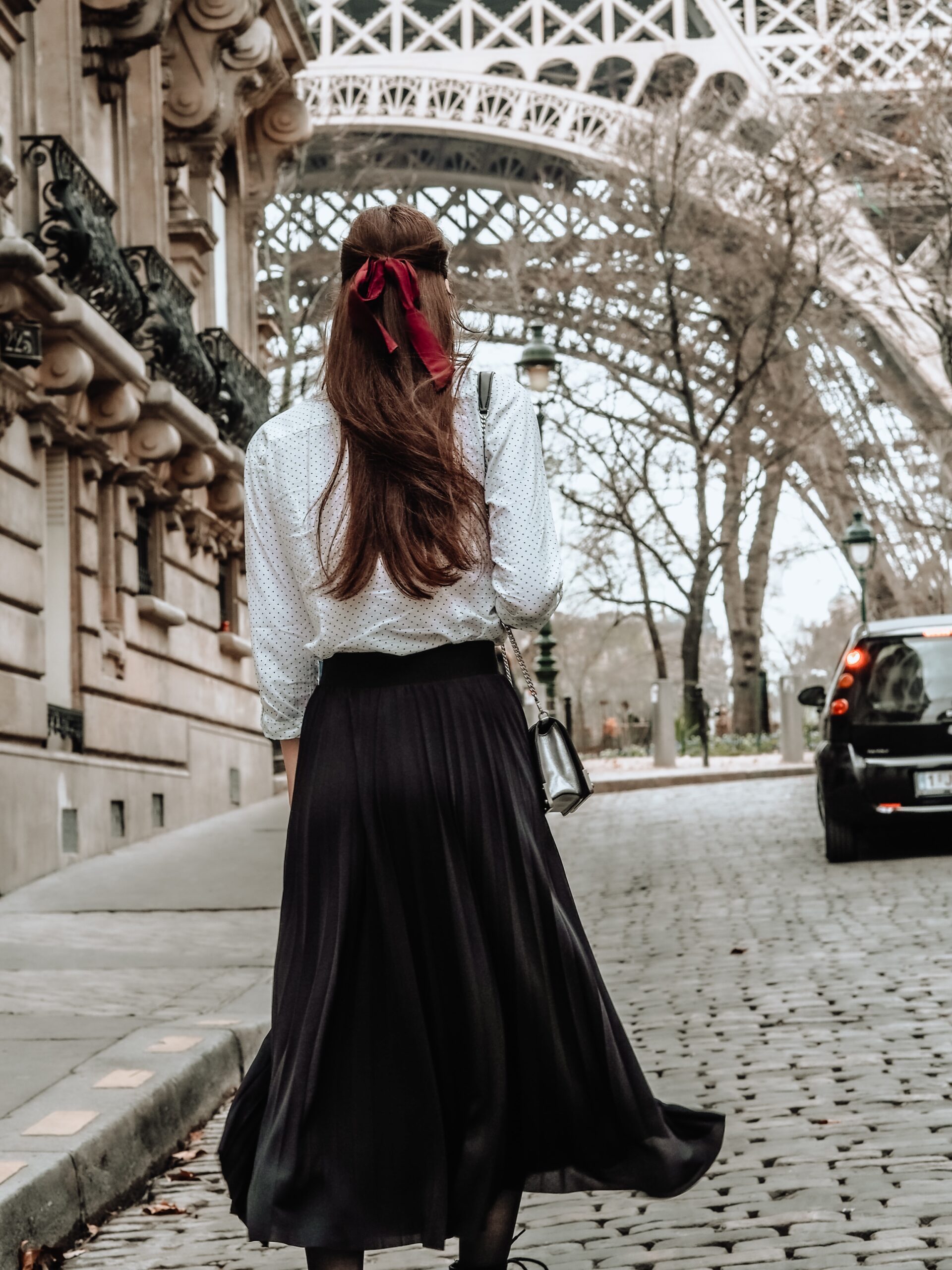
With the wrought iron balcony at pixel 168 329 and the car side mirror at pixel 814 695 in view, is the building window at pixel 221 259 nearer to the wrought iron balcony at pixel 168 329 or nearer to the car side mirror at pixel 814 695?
the wrought iron balcony at pixel 168 329

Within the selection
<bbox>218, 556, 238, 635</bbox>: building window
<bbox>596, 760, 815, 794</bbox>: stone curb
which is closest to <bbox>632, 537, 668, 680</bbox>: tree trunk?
<bbox>596, 760, 815, 794</bbox>: stone curb

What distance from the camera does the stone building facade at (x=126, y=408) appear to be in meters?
11.7

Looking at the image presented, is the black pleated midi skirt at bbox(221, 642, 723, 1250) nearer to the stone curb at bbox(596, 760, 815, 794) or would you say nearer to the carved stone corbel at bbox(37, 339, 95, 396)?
the carved stone corbel at bbox(37, 339, 95, 396)

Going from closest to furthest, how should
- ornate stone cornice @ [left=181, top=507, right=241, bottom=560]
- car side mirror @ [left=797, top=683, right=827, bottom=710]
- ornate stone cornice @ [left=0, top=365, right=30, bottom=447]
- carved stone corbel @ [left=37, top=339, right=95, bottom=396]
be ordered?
1. ornate stone cornice @ [left=0, top=365, right=30, bottom=447]
2. carved stone corbel @ [left=37, top=339, right=95, bottom=396]
3. car side mirror @ [left=797, top=683, right=827, bottom=710]
4. ornate stone cornice @ [left=181, top=507, right=241, bottom=560]

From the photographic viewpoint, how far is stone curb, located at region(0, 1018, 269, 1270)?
3754 millimetres

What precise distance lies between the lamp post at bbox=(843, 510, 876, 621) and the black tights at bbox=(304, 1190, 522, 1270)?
25.6 m

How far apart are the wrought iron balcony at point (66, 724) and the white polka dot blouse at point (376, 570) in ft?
31.0

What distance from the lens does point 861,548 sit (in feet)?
92.7

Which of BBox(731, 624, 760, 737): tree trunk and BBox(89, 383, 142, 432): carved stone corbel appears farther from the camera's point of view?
BBox(731, 624, 760, 737): tree trunk

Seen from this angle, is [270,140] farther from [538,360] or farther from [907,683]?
[907,683]

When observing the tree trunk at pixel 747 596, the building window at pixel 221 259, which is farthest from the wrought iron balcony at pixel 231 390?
the tree trunk at pixel 747 596

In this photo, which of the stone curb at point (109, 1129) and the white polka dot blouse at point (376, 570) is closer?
the white polka dot blouse at point (376, 570)

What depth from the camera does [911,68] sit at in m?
27.9

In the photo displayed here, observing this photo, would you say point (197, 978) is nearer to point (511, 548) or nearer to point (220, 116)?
point (511, 548)
